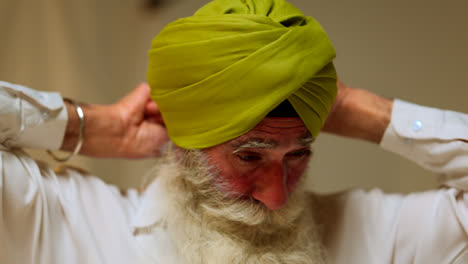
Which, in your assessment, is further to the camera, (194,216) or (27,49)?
(27,49)

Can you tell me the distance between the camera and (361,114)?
131 centimetres

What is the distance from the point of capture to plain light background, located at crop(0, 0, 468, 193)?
5.75 feet

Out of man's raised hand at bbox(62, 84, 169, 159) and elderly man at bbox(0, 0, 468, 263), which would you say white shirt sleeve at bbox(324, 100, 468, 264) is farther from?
man's raised hand at bbox(62, 84, 169, 159)

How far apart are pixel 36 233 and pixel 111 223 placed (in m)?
0.22

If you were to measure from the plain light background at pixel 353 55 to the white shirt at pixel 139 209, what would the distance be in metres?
0.41

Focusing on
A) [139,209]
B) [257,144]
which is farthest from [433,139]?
[139,209]

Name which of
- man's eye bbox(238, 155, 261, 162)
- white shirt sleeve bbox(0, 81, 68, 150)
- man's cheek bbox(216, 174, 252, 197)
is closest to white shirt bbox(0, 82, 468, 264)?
white shirt sleeve bbox(0, 81, 68, 150)

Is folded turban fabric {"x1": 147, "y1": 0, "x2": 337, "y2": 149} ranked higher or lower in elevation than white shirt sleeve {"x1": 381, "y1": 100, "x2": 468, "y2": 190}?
higher

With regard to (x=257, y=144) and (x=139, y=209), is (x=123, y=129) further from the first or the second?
(x=257, y=144)

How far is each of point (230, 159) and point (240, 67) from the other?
26 cm

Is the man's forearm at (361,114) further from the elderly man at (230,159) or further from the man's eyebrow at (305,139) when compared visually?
the man's eyebrow at (305,139)

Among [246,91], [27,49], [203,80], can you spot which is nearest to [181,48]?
[203,80]

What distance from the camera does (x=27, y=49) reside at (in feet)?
6.02

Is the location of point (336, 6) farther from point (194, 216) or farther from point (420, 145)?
point (194, 216)
